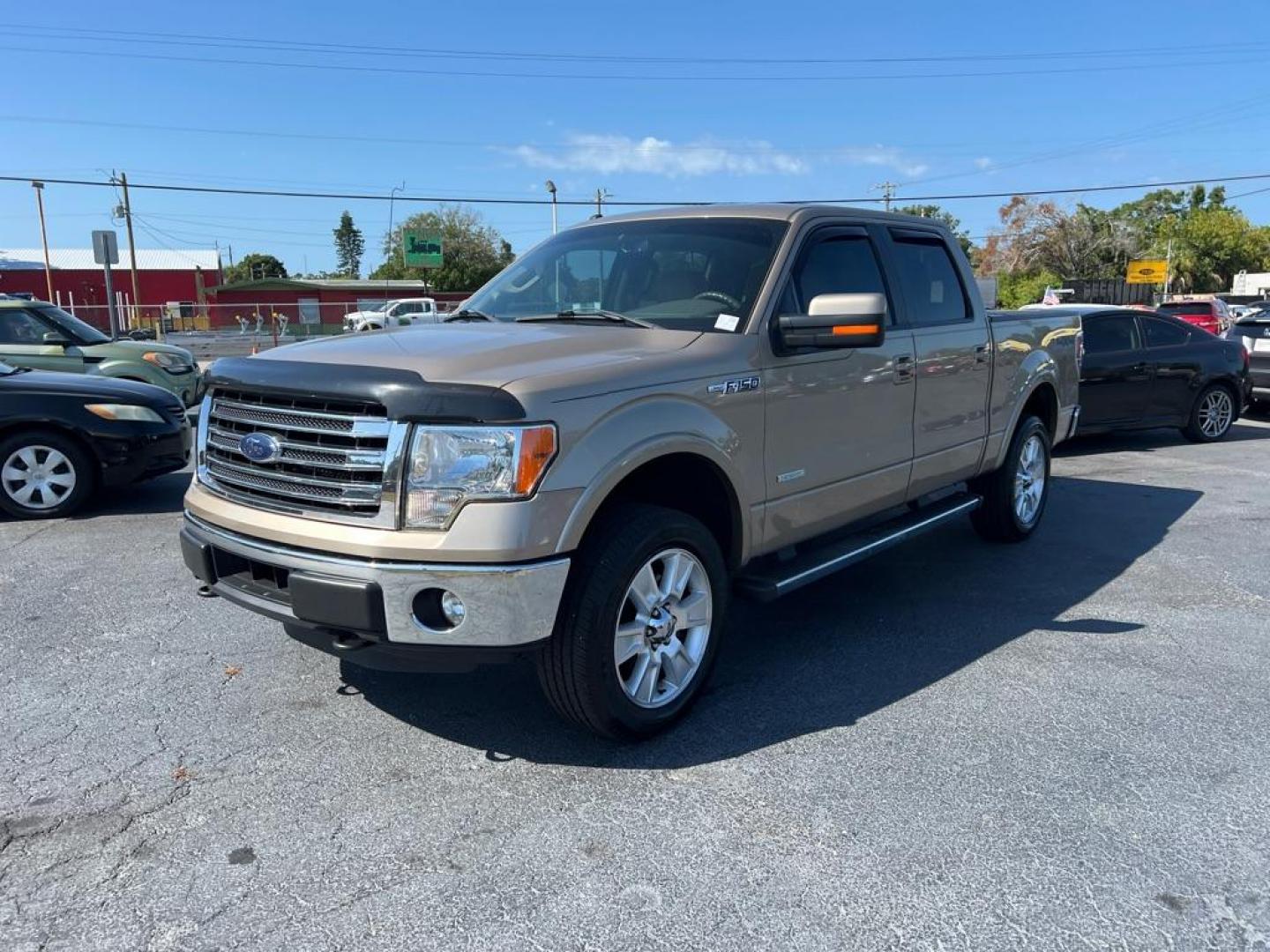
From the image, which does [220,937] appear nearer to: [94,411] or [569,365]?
[569,365]

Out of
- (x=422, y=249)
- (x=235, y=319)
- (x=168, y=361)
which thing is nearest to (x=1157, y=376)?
(x=168, y=361)

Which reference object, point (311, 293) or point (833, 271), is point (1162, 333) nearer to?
point (833, 271)

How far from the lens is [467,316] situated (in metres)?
4.68

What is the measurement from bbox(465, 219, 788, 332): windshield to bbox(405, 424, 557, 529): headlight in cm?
126

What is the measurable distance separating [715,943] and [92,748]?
247 centimetres

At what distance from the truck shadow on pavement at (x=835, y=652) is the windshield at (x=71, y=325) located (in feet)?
31.2

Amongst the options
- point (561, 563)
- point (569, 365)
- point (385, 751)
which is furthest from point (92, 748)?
point (569, 365)

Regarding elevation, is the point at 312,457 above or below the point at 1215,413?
above

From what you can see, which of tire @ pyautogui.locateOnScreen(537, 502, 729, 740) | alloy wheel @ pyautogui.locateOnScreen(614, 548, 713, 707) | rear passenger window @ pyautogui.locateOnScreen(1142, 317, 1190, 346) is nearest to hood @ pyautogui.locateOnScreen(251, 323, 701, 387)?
tire @ pyautogui.locateOnScreen(537, 502, 729, 740)

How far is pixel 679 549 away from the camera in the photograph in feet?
11.9

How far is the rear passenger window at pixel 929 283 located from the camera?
522 centimetres

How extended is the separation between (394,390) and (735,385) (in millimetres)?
1376

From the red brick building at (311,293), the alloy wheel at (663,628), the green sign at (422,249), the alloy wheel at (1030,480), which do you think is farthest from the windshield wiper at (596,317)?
the green sign at (422,249)

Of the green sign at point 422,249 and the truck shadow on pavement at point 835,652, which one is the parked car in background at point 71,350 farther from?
the green sign at point 422,249
